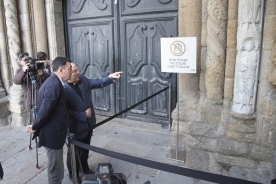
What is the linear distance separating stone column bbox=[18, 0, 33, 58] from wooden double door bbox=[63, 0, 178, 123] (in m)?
0.70

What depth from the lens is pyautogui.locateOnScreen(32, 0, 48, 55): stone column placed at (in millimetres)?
4238

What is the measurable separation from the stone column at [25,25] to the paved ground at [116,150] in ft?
5.30

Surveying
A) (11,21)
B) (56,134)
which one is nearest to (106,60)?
(11,21)

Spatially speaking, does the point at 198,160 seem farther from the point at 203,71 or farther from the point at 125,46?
the point at 125,46

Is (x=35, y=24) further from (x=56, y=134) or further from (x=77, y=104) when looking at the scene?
(x=56, y=134)

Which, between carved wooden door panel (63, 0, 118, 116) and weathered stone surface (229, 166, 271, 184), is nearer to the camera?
weathered stone surface (229, 166, 271, 184)

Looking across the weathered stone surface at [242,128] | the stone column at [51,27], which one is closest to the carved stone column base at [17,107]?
the stone column at [51,27]

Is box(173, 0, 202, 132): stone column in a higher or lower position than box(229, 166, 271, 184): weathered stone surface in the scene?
higher

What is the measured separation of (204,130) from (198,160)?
0.35 metres

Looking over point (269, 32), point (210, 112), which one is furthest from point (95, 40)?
point (269, 32)

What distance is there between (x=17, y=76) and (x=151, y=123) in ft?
7.65

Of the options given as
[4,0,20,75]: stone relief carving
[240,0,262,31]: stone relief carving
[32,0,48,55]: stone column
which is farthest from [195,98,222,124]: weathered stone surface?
[4,0,20,75]: stone relief carving

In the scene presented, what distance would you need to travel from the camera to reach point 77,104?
2410 mm

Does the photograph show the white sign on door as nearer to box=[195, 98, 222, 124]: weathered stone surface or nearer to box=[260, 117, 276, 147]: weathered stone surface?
box=[195, 98, 222, 124]: weathered stone surface
